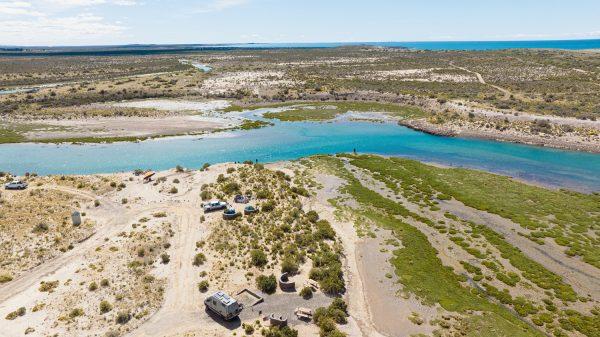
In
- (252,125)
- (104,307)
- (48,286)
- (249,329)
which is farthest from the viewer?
(252,125)

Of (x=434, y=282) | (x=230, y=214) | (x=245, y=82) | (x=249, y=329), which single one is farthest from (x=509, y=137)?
(x=245, y=82)

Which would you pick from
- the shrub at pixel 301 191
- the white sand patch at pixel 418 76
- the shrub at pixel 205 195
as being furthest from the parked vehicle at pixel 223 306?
the white sand patch at pixel 418 76

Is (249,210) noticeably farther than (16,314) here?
Yes

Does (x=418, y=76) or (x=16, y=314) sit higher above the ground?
(x=418, y=76)

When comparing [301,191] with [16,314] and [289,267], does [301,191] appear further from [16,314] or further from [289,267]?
[16,314]

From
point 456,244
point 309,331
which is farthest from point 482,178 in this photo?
point 309,331

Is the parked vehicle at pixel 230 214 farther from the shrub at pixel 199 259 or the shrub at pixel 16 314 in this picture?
the shrub at pixel 16 314

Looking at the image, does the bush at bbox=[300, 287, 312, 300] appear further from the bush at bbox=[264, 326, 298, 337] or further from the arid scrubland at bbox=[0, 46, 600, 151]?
the arid scrubland at bbox=[0, 46, 600, 151]

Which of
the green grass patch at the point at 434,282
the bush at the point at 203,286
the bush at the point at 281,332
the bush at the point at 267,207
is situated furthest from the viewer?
the bush at the point at 267,207
